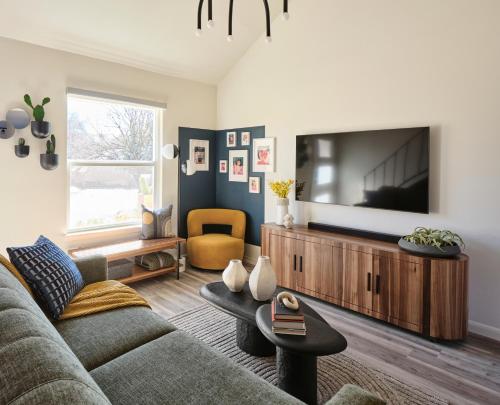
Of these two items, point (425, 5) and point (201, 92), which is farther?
point (201, 92)

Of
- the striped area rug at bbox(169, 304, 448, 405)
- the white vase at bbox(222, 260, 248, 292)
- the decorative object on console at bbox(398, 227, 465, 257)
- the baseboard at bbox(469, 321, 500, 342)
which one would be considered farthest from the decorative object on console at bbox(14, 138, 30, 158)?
the baseboard at bbox(469, 321, 500, 342)

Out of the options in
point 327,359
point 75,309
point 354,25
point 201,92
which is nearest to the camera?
point 75,309

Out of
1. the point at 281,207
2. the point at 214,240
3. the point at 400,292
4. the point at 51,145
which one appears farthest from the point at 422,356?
the point at 51,145

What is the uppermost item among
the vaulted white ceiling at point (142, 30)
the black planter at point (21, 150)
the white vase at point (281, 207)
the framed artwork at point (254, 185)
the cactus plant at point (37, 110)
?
the vaulted white ceiling at point (142, 30)

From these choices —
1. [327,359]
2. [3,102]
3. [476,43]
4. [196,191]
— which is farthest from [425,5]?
[3,102]

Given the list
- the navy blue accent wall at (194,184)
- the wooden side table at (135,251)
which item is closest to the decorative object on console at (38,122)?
the wooden side table at (135,251)

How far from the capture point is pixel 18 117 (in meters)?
3.20

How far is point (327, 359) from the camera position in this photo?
2414mm

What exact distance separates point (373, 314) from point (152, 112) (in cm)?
351

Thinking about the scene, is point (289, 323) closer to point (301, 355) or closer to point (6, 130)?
point (301, 355)

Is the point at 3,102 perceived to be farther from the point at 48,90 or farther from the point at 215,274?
the point at 215,274

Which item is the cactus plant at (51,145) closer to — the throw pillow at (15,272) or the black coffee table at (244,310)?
the throw pillow at (15,272)

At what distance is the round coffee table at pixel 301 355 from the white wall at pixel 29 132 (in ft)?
8.79

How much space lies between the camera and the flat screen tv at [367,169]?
304 cm
